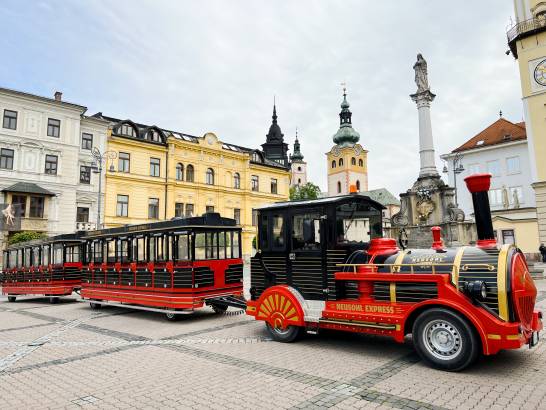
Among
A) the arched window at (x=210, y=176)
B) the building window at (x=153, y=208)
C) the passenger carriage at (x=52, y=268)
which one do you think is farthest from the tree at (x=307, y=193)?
the passenger carriage at (x=52, y=268)

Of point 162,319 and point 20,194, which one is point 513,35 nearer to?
point 162,319

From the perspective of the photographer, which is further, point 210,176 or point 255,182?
point 255,182

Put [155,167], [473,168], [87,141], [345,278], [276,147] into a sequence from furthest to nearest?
[276,147] < [473,168] < [155,167] < [87,141] < [345,278]

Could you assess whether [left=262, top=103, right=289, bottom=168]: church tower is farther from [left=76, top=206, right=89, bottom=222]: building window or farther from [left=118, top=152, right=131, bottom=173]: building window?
[left=76, top=206, right=89, bottom=222]: building window

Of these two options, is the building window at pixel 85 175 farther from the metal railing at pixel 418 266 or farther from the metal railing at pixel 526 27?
the metal railing at pixel 526 27

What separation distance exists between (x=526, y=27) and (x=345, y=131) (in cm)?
7005

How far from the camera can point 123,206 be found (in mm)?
34500

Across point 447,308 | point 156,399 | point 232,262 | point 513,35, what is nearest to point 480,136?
point 513,35

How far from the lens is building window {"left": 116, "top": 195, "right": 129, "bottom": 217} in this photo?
3404 centimetres

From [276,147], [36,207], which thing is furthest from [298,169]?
[36,207]

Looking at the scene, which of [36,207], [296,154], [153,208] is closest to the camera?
[36,207]

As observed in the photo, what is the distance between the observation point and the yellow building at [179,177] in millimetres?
34281

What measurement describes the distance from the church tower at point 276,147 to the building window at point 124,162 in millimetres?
27612

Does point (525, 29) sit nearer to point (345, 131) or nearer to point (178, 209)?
point (178, 209)
